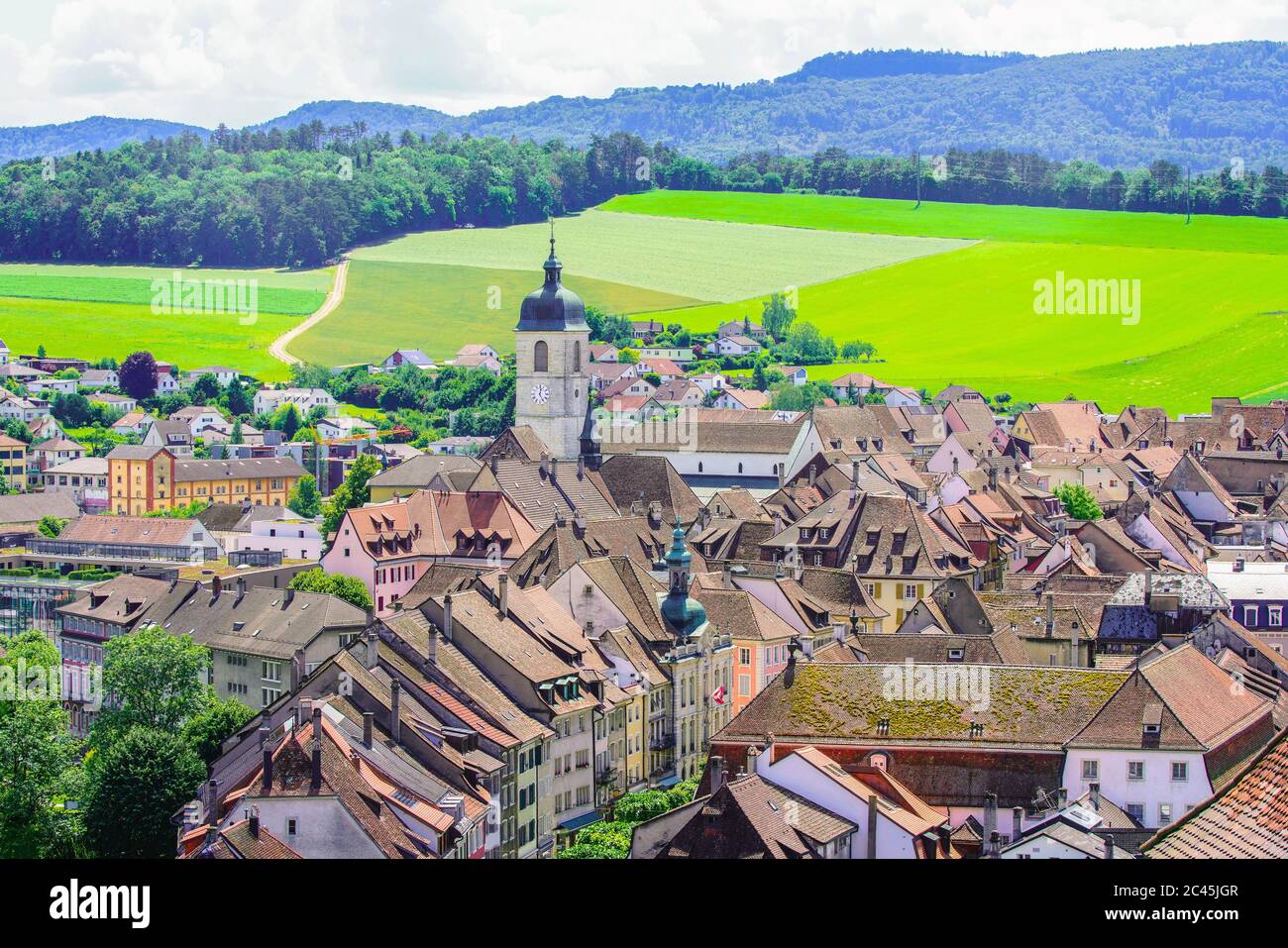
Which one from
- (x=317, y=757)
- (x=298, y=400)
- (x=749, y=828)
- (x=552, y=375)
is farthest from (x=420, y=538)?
(x=298, y=400)

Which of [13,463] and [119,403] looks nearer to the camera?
[13,463]

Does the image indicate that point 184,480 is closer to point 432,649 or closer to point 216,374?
point 216,374

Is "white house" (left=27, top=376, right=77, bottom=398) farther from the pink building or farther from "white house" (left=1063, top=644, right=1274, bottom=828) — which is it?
"white house" (left=1063, top=644, right=1274, bottom=828)

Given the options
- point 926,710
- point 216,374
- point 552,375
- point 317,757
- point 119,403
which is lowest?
point 119,403

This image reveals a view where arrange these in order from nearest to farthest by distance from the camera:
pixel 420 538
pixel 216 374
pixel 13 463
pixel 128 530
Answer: pixel 420 538 < pixel 128 530 < pixel 13 463 < pixel 216 374
